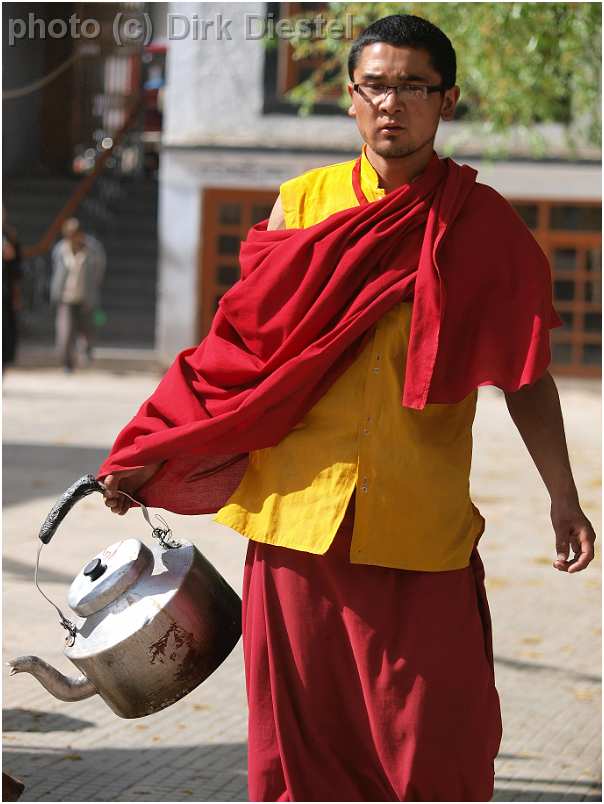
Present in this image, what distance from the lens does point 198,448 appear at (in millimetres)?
3416

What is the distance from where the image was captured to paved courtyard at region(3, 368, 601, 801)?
4777mm

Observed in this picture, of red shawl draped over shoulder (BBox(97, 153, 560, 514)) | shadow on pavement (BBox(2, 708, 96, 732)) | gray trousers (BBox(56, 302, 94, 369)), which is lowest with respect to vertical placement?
gray trousers (BBox(56, 302, 94, 369))

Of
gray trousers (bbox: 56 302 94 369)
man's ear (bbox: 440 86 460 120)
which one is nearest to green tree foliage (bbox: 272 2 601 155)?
gray trousers (bbox: 56 302 94 369)

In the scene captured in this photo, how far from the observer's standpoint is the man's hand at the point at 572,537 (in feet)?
11.6

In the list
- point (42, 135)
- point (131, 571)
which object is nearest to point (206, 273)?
point (42, 135)

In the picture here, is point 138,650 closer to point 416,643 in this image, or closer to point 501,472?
point 416,643

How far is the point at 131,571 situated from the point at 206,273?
18042 millimetres

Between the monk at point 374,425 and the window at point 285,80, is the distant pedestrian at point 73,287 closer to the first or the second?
the window at point 285,80

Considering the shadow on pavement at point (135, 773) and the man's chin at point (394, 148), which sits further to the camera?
the shadow on pavement at point (135, 773)

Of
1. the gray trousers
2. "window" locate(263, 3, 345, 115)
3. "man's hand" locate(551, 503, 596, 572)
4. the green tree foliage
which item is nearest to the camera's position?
"man's hand" locate(551, 503, 596, 572)

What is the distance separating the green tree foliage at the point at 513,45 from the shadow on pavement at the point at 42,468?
3.53 metres

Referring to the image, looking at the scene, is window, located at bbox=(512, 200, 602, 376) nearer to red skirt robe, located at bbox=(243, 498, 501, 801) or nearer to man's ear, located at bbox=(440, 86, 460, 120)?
man's ear, located at bbox=(440, 86, 460, 120)

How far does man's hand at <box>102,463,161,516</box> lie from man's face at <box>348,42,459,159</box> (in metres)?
0.90

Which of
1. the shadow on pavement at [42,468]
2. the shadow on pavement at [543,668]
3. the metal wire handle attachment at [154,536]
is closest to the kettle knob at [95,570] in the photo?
the metal wire handle attachment at [154,536]
